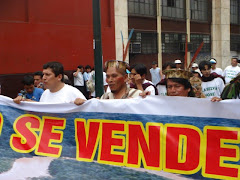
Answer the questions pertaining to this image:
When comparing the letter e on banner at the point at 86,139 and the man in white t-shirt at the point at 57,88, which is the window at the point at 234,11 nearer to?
the man in white t-shirt at the point at 57,88

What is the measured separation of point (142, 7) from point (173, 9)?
2544 millimetres

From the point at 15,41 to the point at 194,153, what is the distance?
32.3ft

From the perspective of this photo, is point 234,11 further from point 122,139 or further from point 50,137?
point 122,139

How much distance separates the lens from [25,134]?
461cm

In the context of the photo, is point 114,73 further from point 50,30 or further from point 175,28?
point 175,28

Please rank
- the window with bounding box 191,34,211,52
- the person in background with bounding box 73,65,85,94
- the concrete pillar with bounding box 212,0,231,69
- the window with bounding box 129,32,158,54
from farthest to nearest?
the concrete pillar with bounding box 212,0,231,69 < the window with bounding box 191,34,211,52 < the window with bounding box 129,32,158,54 < the person in background with bounding box 73,65,85,94

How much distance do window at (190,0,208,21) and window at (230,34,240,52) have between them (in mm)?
2727

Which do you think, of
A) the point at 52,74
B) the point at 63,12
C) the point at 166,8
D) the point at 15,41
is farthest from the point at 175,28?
the point at 52,74

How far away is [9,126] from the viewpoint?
4.72 m

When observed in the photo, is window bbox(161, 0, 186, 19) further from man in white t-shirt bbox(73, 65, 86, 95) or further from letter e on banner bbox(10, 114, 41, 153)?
letter e on banner bbox(10, 114, 41, 153)

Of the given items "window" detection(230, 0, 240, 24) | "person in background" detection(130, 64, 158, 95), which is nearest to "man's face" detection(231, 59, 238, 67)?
"person in background" detection(130, 64, 158, 95)

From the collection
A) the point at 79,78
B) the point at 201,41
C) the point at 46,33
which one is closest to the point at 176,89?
the point at 46,33

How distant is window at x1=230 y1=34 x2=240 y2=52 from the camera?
2414cm

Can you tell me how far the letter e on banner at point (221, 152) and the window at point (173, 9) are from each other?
16.3 meters
